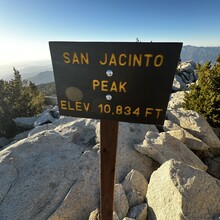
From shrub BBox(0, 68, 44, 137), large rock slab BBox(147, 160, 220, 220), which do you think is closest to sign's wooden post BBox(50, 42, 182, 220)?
large rock slab BBox(147, 160, 220, 220)

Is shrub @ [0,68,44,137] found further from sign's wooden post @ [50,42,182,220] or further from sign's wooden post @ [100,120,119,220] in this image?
sign's wooden post @ [50,42,182,220]

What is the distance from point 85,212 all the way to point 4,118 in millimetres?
17978

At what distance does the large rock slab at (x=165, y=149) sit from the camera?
859 centimetres

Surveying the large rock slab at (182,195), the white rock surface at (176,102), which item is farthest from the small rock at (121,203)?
the white rock surface at (176,102)

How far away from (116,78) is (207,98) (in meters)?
11.8

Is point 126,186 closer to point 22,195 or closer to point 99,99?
point 22,195

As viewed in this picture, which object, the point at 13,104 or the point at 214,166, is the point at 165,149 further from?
the point at 13,104

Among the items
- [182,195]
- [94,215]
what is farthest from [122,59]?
[94,215]

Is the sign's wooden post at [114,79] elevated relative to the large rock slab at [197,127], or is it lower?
elevated

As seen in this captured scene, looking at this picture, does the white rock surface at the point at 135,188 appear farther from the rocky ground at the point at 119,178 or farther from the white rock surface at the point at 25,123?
the white rock surface at the point at 25,123

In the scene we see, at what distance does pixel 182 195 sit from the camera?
5.76m

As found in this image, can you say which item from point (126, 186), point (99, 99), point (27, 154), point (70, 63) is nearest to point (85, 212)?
point (126, 186)

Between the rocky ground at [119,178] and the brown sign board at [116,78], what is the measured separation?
3634 mm

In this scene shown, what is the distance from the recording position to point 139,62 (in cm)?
327
